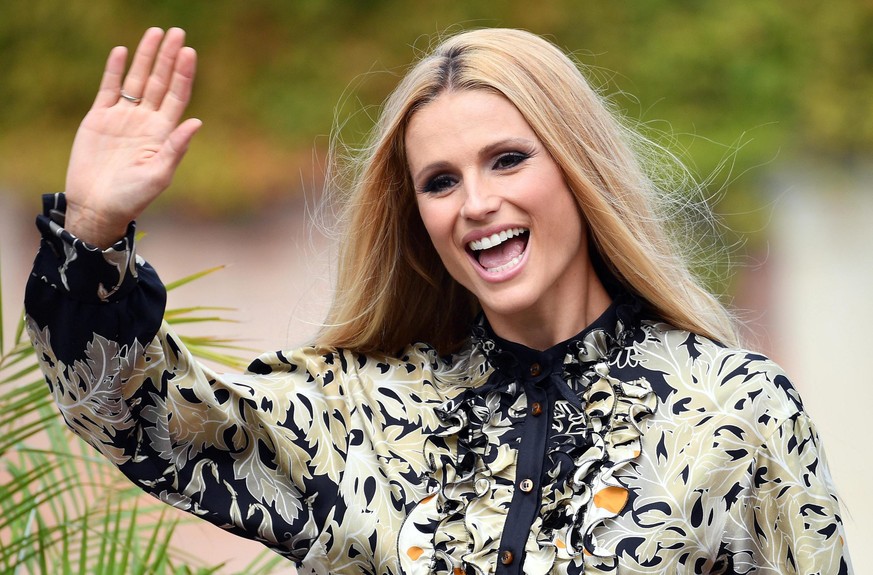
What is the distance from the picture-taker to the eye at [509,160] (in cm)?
190

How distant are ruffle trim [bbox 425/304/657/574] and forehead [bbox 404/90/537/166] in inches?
12.4

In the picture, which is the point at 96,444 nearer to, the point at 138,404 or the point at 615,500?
the point at 138,404

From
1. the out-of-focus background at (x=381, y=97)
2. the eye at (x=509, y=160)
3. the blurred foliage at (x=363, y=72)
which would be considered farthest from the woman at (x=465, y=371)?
the blurred foliage at (x=363, y=72)

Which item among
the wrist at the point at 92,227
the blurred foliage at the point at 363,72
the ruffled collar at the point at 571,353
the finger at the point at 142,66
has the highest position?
the blurred foliage at the point at 363,72

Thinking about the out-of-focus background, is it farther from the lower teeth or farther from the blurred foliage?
the lower teeth

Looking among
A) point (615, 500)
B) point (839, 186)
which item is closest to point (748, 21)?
point (839, 186)

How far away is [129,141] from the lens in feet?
5.43

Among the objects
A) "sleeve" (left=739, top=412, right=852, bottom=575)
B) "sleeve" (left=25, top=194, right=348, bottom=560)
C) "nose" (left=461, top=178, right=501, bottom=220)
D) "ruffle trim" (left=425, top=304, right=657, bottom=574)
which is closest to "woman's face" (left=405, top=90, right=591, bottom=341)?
"nose" (left=461, top=178, right=501, bottom=220)

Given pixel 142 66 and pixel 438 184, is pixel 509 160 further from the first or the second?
pixel 142 66

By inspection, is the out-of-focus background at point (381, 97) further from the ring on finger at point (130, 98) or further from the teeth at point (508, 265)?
the ring on finger at point (130, 98)

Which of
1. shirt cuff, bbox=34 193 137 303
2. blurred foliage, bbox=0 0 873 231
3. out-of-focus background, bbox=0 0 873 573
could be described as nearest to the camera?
shirt cuff, bbox=34 193 137 303

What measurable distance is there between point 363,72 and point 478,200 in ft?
15.7

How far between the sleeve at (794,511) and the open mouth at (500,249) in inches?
17.1

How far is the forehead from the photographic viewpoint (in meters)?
1.90
